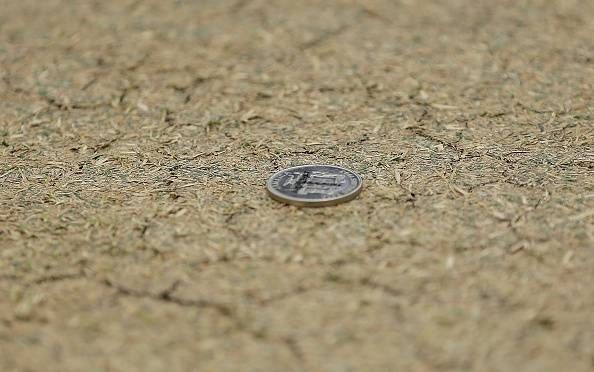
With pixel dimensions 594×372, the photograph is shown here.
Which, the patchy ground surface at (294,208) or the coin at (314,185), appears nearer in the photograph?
the patchy ground surface at (294,208)

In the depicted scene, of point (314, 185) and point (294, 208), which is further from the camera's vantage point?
point (314, 185)

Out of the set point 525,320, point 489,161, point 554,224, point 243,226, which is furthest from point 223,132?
point 525,320

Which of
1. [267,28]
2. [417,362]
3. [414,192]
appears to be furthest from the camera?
[267,28]

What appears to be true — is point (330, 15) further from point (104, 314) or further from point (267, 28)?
point (104, 314)

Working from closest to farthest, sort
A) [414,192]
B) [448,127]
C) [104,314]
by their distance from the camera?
[104,314]
[414,192]
[448,127]
